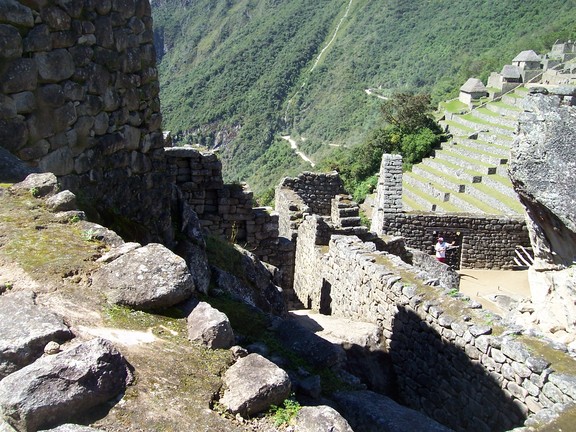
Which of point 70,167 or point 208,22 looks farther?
point 208,22

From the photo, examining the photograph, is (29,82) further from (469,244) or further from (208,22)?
(208,22)

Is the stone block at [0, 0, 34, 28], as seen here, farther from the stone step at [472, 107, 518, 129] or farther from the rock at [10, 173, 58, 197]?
the stone step at [472, 107, 518, 129]

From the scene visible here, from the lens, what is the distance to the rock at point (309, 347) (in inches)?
166

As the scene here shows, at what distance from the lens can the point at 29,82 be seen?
12.5ft

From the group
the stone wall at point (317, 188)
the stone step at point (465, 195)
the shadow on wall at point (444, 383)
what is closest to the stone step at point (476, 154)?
the stone step at point (465, 195)

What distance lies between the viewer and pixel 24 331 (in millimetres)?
2326

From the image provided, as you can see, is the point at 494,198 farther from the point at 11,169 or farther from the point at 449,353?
the point at 11,169

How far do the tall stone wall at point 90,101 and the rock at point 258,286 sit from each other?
3.18 feet

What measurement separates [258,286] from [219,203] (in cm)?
273

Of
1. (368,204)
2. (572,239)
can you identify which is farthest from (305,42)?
(572,239)

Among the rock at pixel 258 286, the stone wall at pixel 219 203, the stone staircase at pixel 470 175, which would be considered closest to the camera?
the rock at pixel 258 286

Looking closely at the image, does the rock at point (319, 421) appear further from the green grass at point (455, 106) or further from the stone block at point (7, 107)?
the green grass at point (455, 106)

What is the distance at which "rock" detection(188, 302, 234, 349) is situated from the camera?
2748 mm

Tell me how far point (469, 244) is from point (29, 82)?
12.1 metres
